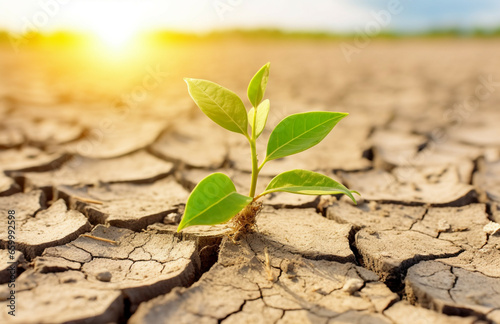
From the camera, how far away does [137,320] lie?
3.36ft

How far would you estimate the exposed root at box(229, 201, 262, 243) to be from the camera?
1367 millimetres

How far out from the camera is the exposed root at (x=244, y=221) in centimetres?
137

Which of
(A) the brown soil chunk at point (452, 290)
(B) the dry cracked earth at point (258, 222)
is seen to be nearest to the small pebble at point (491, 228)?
(B) the dry cracked earth at point (258, 222)

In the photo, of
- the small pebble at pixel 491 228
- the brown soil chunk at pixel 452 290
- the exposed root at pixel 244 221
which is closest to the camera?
the brown soil chunk at pixel 452 290

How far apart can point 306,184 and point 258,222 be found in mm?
329

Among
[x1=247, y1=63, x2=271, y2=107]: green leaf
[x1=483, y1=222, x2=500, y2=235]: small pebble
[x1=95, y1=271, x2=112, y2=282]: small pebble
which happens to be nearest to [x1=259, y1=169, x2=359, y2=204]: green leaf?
[x1=247, y1=63, x2=271, y2=107]: green leaf

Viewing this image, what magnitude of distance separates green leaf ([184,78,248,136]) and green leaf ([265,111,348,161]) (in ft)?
0.35

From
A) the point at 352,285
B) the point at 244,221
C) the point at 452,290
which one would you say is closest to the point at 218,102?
the point at 244,221

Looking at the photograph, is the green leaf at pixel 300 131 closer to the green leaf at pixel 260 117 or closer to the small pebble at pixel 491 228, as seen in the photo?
the green leaf at pixel 260 117

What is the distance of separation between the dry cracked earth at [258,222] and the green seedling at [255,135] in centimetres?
20

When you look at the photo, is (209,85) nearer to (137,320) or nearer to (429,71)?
(137,320)

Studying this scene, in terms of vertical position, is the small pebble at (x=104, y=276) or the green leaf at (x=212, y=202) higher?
the green leaf at (x=212, y=202)

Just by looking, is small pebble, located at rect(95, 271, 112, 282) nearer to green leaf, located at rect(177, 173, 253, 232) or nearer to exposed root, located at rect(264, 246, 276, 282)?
green leaf, located at rect(177, 173, 253, 232)

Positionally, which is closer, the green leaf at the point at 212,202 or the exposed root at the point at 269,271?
the green leaf at the point at 212,202
